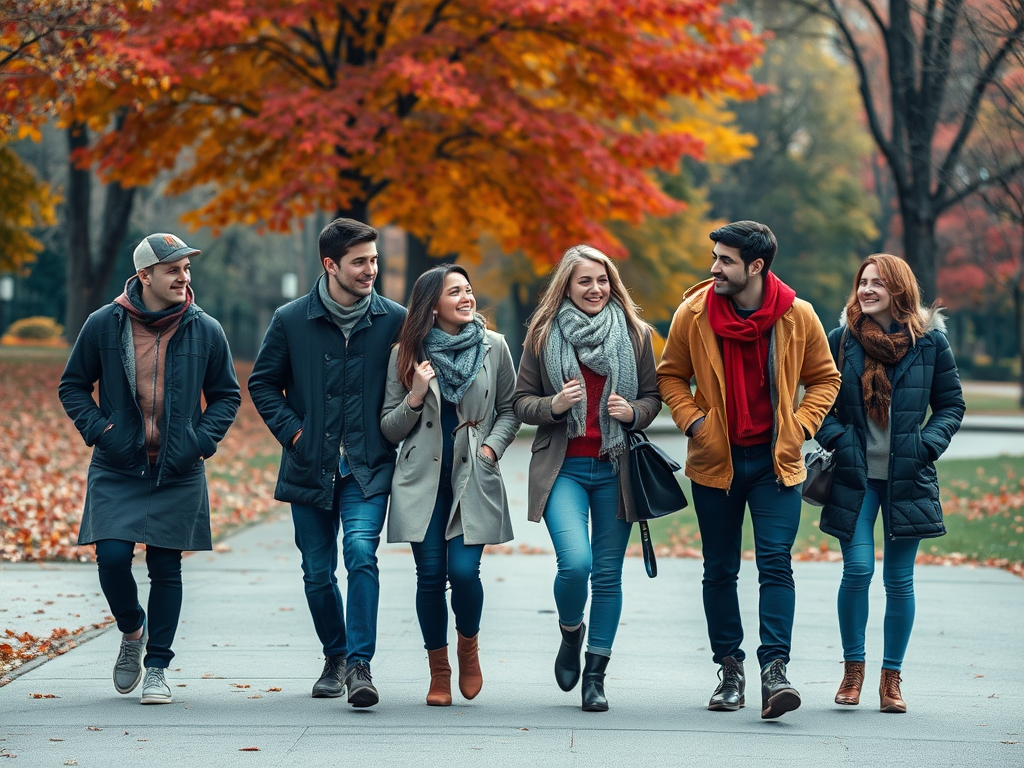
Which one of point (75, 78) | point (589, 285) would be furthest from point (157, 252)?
point (75, 78)

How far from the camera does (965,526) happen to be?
1278cm

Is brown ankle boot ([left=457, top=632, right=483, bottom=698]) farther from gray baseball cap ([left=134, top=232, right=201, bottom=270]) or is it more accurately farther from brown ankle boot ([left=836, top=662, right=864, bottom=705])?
gray baseball cap ([left=134, top=232, right=201, bottom=270])

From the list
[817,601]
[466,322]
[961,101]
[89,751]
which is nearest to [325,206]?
[961,101]

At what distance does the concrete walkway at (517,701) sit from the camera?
489 cm

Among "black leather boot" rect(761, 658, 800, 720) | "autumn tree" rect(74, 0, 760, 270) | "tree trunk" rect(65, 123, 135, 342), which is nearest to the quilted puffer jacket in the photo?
"black leather boot" rect(761, 658, 800, 720)

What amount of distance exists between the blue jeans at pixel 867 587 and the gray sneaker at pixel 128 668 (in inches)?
119

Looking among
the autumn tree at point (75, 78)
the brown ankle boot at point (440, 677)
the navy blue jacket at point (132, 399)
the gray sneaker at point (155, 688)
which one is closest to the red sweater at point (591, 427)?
the brown ankle boot at point (440, 677)

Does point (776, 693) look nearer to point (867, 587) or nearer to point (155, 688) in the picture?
point (867, 587)

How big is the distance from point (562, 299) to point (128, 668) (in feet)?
7.93

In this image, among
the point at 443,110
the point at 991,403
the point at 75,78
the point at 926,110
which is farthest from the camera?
the point at 991,403

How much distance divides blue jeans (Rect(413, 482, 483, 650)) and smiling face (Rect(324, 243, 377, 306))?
91 cm

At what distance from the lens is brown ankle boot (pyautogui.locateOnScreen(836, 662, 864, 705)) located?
5.82 meters

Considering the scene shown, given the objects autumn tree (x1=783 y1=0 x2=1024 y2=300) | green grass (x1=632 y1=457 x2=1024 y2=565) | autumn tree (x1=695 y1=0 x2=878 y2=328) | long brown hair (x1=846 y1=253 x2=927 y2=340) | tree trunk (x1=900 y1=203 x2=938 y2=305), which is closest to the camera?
long brown hair (x1=846 y1=253 x2=927 y2=340)

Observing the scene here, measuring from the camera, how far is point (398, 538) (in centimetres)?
557
